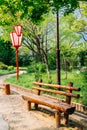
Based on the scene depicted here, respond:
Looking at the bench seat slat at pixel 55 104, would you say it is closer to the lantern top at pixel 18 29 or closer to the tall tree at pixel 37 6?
the tall tree at pixel 37 6

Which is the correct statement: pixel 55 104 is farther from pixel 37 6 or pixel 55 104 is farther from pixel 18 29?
pixel 18 29

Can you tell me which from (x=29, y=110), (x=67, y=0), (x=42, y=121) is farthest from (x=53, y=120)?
(x=67, y=0)

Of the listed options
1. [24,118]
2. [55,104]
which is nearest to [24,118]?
[24,118]

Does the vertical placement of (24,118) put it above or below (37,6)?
below

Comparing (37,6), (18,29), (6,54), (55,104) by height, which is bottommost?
(55,104)

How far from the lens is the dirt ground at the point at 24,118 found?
6746 millimetres

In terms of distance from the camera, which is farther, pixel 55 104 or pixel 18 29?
pixel 18 29

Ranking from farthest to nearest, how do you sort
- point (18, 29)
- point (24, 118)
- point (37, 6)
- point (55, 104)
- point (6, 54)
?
1. point (6, 54)
2. point (18, 29)
3. point (24, 118)
4. point (37, 6)
5. point (55, 104)

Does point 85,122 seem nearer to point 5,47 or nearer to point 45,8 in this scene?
point 45,8

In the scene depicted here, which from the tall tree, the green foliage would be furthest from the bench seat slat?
the green foliage

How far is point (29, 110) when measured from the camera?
8.41m

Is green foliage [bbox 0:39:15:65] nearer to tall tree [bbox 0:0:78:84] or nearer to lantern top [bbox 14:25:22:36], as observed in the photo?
lantern top [bbox 14:25:22:36]

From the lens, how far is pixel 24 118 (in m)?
7.59

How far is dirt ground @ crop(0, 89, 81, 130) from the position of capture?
22.1 ft
